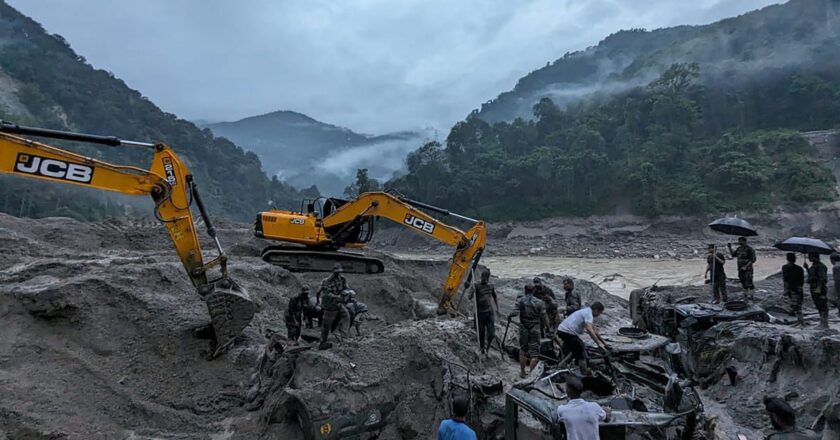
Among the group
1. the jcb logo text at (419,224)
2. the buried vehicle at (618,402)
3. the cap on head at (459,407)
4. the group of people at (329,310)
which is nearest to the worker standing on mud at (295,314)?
the group of people at (329,310)

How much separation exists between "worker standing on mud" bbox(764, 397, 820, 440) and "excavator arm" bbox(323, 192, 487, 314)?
634 centimetres

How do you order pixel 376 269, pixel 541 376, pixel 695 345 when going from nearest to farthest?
pixel 541 376
pixel 695 345
pixel 376 269

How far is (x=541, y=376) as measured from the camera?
548cm

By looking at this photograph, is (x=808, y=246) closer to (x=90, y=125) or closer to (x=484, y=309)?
(x=484, y=309)

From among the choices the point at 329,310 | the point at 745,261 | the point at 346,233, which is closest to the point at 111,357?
the point at 329,310

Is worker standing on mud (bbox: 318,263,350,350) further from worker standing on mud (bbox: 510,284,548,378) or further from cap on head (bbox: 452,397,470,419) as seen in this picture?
cap on head (bbox: 452,397,470,419)

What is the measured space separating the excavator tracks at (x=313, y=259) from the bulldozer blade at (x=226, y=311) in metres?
1.65

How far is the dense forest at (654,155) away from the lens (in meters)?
44.6

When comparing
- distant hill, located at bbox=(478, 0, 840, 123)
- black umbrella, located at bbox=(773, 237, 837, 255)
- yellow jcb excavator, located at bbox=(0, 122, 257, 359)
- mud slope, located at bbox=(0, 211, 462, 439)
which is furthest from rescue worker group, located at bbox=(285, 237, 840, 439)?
distant hill, located at bbox=(478, 0, 840, 123)

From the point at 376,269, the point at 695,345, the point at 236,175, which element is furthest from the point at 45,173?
the point at 236,175

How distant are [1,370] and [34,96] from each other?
61036 millimetres

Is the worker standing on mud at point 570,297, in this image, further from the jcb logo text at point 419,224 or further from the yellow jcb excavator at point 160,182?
the yellow jcb excavator at point 160,182

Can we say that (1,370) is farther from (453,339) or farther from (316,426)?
(453,339)

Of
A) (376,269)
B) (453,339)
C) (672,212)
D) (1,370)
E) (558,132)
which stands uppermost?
(558,132)
